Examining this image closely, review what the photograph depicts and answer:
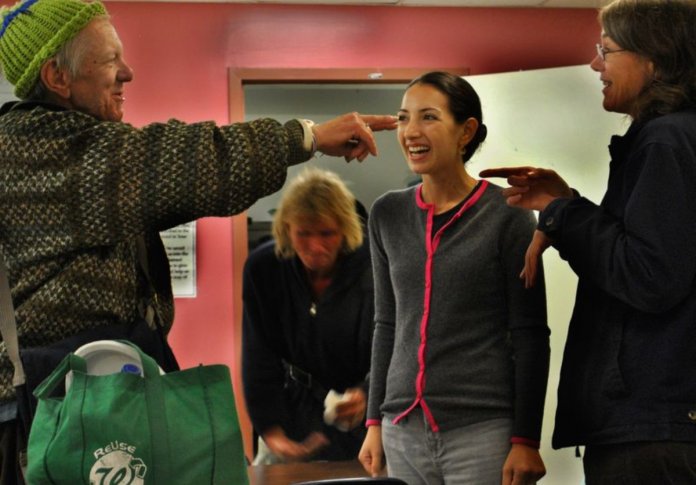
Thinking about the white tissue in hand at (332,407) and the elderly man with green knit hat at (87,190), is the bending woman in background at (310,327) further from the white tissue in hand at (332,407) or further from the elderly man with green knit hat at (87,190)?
the elderly man with green knit hat at (87,190)

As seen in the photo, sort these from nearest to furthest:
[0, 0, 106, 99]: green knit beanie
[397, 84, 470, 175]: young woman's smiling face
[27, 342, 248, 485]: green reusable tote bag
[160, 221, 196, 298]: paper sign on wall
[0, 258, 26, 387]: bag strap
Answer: [27, 342, 248, 485]: green reusable tote bag
[0, 258, 26, 387]: bag strap
[0, 0, 106, 99]: green knit beanie
[397, 84, 470, 175]: young woman's smiling face
[160, 221, 196, 298]: paper sign on wall

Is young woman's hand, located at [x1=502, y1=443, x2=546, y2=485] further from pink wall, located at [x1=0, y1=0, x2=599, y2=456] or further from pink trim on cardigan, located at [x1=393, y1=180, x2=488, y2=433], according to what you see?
pink wall, located at [x1=0, y1=0, x2=599, y2=456]

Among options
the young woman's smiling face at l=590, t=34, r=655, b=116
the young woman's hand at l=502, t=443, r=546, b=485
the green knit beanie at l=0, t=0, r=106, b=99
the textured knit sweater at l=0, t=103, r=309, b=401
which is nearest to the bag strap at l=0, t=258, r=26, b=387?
the textured knit sweater at l=0, t=103, r=309, b=401

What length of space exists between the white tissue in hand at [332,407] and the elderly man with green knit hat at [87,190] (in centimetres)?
141

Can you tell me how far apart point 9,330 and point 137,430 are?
285 millimetres

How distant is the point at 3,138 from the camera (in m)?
1.54

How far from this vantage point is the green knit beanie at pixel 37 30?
162 cm

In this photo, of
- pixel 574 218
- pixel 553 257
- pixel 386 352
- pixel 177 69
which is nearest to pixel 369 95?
pixel 177 69

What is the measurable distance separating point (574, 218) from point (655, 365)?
0.97 ft

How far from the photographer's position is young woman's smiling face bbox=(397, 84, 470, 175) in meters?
2.22

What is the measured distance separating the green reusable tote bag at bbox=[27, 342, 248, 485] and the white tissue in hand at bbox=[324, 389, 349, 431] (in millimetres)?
1465

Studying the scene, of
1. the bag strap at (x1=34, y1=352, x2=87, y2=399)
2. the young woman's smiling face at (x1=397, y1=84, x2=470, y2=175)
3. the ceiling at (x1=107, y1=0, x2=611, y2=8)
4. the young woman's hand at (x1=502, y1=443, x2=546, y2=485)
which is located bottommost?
the young woman's hand at (x1=502, y1=443, x2=546, y2=485)

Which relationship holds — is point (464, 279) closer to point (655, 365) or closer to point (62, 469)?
point (655, 365)

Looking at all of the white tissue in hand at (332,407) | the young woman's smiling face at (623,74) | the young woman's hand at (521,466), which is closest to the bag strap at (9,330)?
the young woman's hand at (521,466)
